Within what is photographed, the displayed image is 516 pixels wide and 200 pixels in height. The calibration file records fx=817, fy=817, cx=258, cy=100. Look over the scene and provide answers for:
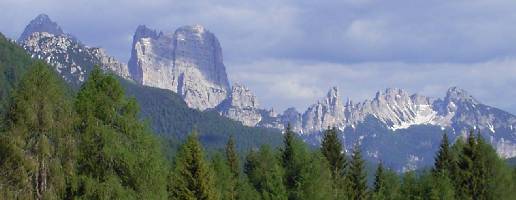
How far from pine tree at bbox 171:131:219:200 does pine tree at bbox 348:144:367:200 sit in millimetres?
48566

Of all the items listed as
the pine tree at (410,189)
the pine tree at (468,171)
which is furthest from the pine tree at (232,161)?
the pine tree at (468,171)

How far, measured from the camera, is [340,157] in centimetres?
9788

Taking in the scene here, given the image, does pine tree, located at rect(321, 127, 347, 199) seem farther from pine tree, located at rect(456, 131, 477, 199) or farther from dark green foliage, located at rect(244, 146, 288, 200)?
pine tree, located at rect(456, 131, 477, 199)

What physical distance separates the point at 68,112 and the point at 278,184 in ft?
86.7

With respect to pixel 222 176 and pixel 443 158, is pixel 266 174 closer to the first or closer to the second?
pixel 222 176

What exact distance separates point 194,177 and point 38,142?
42.5ft

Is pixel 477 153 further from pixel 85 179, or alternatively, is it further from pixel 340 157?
pixel 85 179

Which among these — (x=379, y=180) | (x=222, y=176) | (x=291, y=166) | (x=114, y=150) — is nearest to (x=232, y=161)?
(x=379, y=180)

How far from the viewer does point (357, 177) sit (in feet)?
331

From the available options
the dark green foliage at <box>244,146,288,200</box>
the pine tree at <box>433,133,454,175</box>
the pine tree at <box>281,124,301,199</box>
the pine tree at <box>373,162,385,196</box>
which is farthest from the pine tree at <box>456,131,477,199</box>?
the pine tree at <box>281,124,301,199</box>

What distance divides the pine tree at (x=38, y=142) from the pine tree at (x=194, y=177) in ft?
34.9

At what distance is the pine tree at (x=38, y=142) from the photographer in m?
39.8

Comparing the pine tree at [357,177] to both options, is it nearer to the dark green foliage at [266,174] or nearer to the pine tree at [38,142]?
the dark green foliage at [266,174]

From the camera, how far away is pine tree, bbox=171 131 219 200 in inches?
1983
